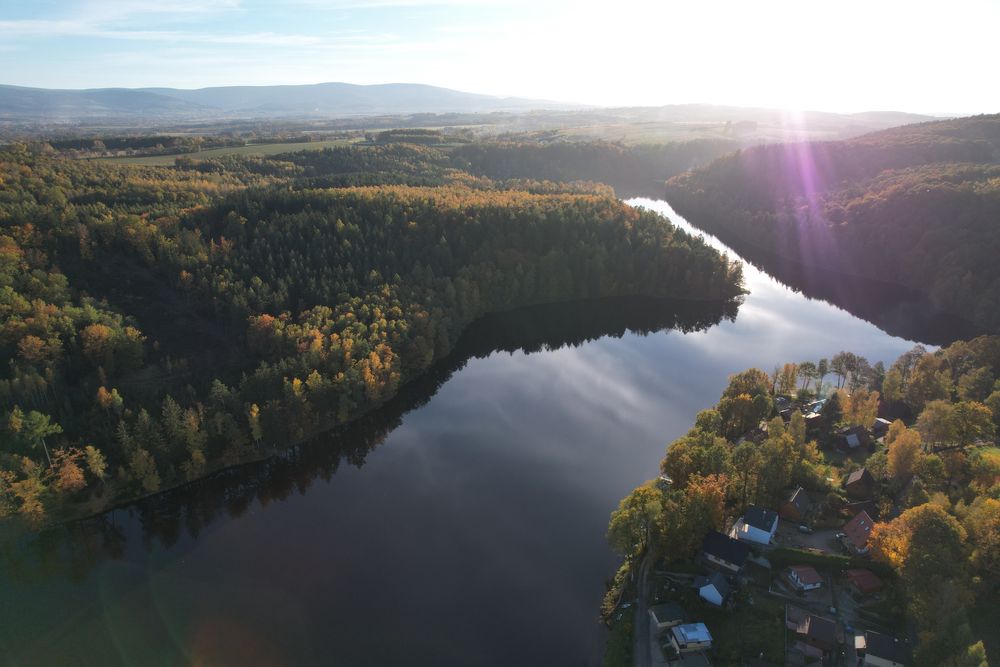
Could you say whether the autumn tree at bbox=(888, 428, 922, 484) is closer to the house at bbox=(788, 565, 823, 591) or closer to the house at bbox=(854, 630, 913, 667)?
the house at bbox=(788, 565, 823, 591)

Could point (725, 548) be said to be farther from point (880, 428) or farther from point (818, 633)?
point (880, 428)

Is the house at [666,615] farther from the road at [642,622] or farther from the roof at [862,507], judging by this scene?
the roof at [862,507]

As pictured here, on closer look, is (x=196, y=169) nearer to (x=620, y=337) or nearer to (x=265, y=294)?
(x=265, y=294)

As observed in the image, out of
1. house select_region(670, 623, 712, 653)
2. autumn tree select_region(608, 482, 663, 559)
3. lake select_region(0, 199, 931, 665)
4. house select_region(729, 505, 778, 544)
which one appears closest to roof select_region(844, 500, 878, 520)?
house select_region(729, 505, 778, 544)

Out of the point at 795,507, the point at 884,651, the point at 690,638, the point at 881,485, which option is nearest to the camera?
the point at 884,651

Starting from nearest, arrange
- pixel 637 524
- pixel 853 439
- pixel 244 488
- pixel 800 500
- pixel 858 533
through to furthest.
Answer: pixel 637 524 < pixel 858 533 < pixel 800 500 < pixel 853 439 < pixel 244 488

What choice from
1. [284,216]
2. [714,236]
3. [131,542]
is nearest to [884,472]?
[131,542]

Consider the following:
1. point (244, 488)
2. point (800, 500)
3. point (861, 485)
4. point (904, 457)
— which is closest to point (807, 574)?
point (800, 500)
